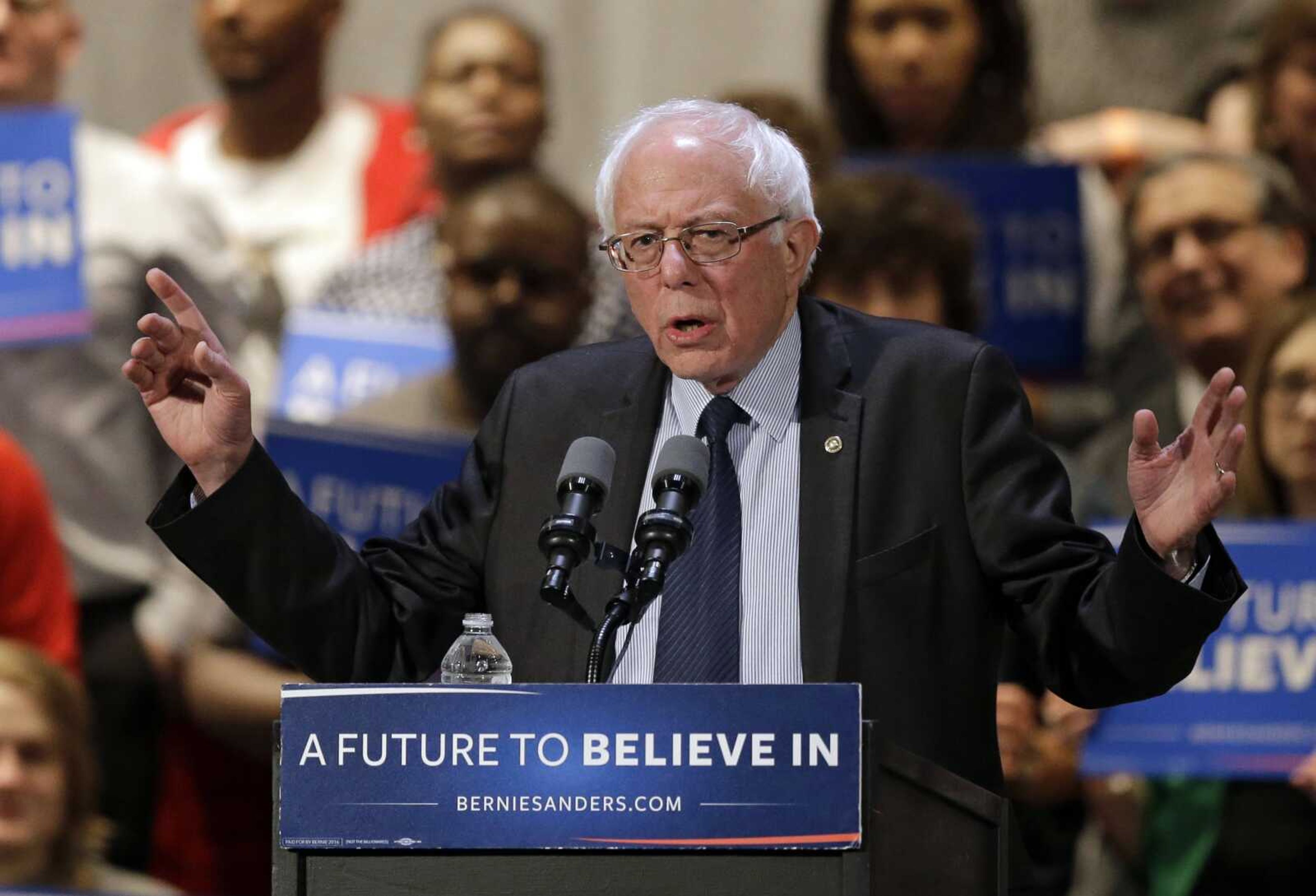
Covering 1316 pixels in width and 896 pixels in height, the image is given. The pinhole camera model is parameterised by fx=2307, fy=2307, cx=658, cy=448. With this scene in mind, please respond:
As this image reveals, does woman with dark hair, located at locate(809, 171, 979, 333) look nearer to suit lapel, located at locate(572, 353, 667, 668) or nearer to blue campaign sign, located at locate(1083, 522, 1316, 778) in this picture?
blue campaign sign, located at locate(1083, 522, 1316, 778)

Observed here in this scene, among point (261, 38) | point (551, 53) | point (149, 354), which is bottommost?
point (149, 354)

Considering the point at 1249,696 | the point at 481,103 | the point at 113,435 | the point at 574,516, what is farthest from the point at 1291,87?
the point at 574,516

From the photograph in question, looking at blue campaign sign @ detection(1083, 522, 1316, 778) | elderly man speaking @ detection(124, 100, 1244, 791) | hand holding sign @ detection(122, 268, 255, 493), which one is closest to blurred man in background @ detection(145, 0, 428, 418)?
blue campaign sign @ detection(1083, 522, 1316, 778)

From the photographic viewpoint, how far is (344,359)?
17.0 feet

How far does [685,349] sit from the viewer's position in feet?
8.70

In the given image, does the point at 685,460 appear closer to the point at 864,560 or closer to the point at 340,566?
the point at 864,560

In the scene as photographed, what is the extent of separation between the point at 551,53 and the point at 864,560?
5036mm

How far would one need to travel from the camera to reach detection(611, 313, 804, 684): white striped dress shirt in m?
2.59

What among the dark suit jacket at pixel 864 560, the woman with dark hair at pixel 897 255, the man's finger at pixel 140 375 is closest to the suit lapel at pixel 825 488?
the dark suit jacket at pixel 864 560

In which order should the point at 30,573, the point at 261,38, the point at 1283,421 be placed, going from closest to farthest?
the point at 1283,421 < the point at 30,573 < the point at 261,38

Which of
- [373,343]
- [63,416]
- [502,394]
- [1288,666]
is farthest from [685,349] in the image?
[63,416]

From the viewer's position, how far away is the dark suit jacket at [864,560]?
2.56 m

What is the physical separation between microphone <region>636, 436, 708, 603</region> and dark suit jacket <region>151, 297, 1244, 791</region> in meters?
0.25

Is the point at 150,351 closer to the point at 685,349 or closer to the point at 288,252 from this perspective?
the point at 685,349
